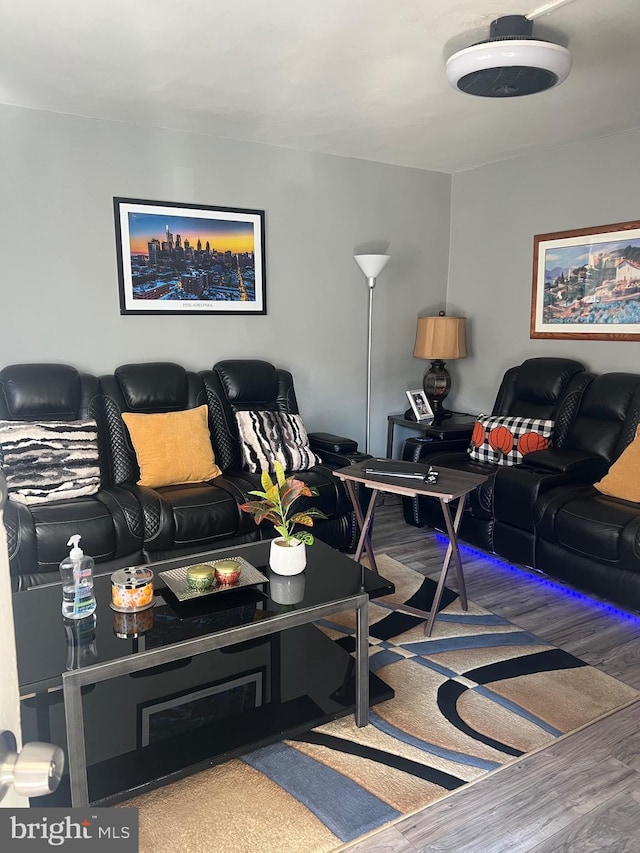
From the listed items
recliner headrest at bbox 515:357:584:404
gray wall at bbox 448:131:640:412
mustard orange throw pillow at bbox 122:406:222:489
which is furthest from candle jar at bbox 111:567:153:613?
gray wall at bbox 448:131:640:412

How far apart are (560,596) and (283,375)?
2143 mm

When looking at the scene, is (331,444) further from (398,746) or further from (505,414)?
(398,746)

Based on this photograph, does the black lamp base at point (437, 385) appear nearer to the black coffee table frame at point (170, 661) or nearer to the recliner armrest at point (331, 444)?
the recliner armrest at point (331, 444)

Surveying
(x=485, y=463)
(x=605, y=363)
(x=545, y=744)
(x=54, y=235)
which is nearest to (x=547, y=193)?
(x=605, y=363)

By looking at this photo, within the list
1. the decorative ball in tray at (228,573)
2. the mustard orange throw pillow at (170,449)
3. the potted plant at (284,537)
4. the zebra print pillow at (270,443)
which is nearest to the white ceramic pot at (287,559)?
the potted plant at (284,537)

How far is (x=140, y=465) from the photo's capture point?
3.52 meters

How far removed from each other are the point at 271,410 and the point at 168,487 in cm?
93

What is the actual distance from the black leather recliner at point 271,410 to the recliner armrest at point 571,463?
103 cm


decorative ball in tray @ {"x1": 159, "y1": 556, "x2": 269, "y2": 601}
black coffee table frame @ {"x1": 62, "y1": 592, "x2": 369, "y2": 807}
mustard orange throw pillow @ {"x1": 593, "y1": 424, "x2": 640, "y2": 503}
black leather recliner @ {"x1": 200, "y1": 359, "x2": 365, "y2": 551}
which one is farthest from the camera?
black leather recliner @ {"x1": 200, "y1": 359, "x2": 365, "y2": 551}

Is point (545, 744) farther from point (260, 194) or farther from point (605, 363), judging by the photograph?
point (260, 194)

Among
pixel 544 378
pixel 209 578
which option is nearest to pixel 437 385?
pixel 544 378

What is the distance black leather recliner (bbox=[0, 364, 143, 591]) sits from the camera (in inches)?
111

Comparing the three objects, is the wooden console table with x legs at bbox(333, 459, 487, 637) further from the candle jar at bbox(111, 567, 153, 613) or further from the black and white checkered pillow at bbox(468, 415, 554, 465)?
the candle jar at bbox(111, 567, 153, 613)

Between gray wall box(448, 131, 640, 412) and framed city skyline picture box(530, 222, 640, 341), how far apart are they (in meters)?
0.07
